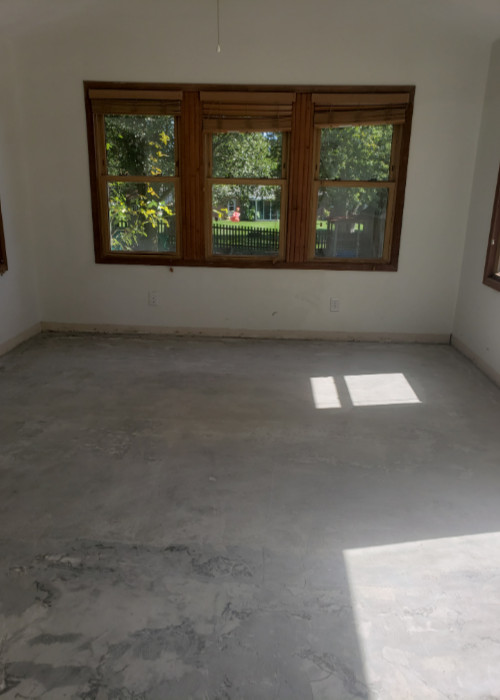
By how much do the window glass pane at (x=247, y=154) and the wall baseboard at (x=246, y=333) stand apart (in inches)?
56.7

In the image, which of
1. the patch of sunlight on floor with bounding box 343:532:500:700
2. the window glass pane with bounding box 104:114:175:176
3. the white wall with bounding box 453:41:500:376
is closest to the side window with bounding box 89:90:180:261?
the window glass pane with bounding box 104:114:175:176

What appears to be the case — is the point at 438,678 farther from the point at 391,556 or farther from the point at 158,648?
the point at 158,648

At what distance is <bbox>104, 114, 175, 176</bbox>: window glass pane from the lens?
457cm

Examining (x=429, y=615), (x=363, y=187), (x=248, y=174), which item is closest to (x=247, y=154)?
(x=248, y=174)

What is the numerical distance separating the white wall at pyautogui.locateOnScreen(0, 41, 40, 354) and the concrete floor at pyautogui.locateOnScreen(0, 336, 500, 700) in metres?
0.88

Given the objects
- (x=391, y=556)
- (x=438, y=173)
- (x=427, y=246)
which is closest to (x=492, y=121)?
(x=438, y=173)

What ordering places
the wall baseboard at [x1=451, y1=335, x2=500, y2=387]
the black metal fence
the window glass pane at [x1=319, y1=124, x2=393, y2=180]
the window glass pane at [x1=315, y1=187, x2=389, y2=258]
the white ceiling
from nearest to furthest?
the white ceiling → the wall baseboard at [x1=451, y1=335, x2=500, y2=387] → the window glass pane at [x1=319, y1=124, x2=393, y2=180] → the window glass pane at [x1=315, y1=187, x2=389, y2=258] → the black metal fence

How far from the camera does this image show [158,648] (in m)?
1.70

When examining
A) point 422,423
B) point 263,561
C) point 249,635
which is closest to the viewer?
point 249,635

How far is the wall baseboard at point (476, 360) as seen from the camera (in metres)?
4.04

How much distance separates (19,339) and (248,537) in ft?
11.1

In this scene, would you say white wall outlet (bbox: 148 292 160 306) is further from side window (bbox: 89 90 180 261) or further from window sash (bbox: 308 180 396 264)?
window sash (bbox: 308 180 396 264)

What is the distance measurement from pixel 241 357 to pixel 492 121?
109 inches

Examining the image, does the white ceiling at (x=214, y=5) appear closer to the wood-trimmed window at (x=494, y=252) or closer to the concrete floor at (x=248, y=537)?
the wood-trimmed window at (x=494, y=252)
